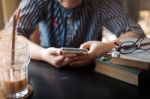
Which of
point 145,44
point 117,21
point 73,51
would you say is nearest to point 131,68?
point 145,44

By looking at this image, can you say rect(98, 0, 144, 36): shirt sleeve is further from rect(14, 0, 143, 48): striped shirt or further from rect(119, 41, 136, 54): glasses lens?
rect(119, 41, 136, 54): glasses lens

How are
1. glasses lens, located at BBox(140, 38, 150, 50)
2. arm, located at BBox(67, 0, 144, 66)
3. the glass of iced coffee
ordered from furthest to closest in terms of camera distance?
arm, located at BBox(67, 0, 144, 66), glasses lens, located at BBox(140, 38, 150, 50), the glass of iced coffee

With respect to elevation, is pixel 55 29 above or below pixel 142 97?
above

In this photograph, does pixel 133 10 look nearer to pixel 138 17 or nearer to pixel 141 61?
pixel 138 17

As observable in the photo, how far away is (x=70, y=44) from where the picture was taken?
5.23 ft

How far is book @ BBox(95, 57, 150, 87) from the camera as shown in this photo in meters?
1.02

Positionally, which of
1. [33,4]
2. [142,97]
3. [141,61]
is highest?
[33,4]

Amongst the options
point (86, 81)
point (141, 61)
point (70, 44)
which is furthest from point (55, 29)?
point (141, 61)

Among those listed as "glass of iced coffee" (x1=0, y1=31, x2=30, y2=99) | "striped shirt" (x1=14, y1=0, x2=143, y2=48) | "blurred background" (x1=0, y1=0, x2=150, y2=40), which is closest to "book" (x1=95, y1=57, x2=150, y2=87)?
"glass of iced coffee" (x1=0, y1=31, x2=30, y2=99)

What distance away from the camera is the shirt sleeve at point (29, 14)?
1.48 metres

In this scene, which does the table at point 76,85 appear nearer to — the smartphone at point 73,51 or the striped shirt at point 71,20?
the smartphone at point 73,51

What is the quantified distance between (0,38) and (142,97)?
1.88 ft

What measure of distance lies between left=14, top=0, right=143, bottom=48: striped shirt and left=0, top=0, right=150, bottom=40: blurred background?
1.65 ft

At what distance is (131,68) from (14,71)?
40cm
